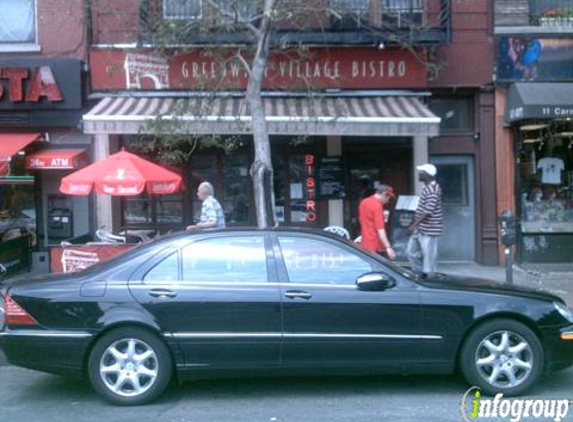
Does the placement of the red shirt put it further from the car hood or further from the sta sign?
the sta sign

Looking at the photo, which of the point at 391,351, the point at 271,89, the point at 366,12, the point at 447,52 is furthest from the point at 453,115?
the point at 391,351

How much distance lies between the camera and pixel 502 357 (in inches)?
235

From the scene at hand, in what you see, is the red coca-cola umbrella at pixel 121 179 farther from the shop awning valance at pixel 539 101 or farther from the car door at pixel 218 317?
the shop awning valance at pixel 539 101

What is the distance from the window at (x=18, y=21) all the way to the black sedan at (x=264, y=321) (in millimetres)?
7938

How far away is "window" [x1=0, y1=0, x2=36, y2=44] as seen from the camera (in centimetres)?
1269

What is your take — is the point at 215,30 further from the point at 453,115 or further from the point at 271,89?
the point at 453,115

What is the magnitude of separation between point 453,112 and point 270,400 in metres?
8.48

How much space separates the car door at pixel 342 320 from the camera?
5848mm

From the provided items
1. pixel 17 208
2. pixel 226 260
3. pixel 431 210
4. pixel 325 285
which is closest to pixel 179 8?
pixel 17 208

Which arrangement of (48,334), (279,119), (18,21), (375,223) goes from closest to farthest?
(48,334), (375,223), (279,119), (18,21)

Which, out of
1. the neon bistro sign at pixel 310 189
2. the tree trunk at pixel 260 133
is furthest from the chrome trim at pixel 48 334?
the neon bistro sign at pixel 310 189

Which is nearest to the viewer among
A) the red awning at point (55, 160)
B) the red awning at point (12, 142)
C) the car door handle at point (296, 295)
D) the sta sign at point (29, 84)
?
the car door handle at point (296, 295)

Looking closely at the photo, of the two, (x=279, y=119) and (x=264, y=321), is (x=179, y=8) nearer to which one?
(x=279, y=119)

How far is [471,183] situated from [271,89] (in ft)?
12.9
